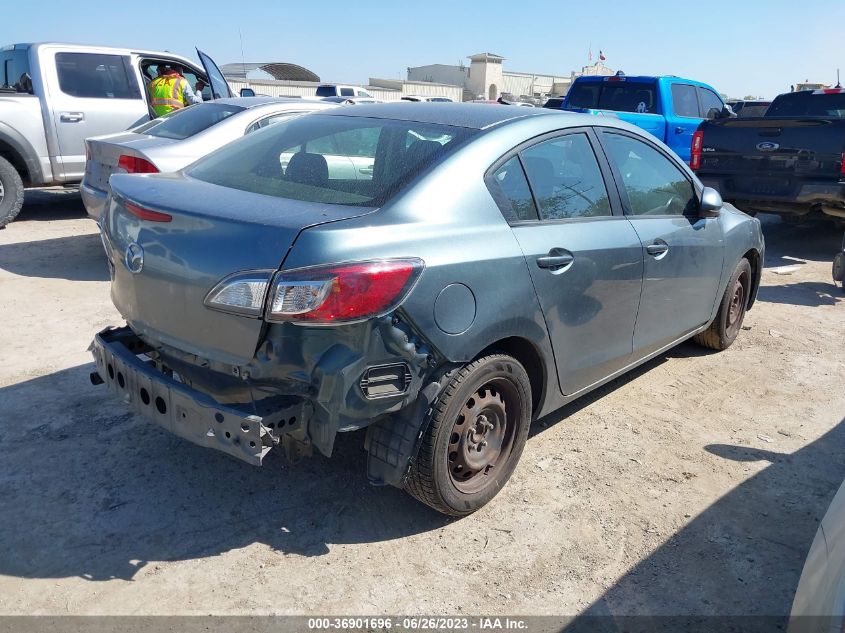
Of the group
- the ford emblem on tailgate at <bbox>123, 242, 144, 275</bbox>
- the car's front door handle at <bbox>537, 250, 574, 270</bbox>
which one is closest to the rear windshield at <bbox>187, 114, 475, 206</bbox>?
the ford emblem on tailgate at <bbox>123, 242, 144, 275</bbox>

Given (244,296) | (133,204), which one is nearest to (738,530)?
(244,296)

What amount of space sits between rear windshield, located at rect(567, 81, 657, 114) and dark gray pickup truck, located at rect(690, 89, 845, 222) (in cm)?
191

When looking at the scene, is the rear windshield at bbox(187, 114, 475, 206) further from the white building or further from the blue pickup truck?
the white building

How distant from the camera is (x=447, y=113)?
346 centimetres

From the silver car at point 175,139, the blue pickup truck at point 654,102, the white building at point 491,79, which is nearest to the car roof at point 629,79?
the blue pickup truck at point 654,102

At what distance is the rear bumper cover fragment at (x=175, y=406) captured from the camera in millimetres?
2490

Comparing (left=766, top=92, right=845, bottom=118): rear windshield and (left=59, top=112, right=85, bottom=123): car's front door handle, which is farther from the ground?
(left=766, top=92, right=845, bottom=118): rear windshield

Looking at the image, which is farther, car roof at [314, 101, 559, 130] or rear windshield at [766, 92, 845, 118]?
rear windshield at [766, 92, 845, 118]

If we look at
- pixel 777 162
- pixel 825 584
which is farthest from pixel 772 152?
pixel 825 584

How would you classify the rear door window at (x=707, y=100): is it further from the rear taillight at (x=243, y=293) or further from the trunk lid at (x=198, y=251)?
the rear taillight at (x=243, y=293)

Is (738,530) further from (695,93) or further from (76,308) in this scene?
(695,93)

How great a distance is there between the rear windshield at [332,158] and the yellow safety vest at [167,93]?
634 cm

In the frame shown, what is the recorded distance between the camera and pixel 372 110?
12.1ft

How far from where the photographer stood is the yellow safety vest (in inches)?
366
